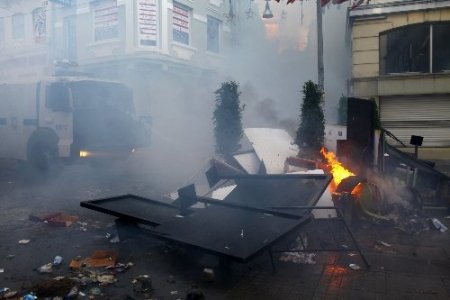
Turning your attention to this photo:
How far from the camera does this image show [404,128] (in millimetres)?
13227

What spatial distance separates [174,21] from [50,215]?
1187cm

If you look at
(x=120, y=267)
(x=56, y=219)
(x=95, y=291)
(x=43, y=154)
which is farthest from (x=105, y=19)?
(x=95, y=291)

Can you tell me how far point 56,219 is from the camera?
589 cm

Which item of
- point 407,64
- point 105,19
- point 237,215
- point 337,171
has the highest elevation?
point 105,19

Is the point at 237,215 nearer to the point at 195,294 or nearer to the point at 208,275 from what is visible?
the point at 208,275

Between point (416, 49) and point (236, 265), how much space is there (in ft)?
38.3

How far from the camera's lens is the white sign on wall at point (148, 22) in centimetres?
1484

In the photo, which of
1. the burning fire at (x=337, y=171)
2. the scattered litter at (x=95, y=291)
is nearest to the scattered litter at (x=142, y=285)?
the scattered litter at (x=95, y=291)

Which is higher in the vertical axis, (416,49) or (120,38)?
(120,38)

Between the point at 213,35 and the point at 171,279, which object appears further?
the point at 213,35

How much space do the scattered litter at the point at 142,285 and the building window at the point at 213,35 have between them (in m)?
16.0

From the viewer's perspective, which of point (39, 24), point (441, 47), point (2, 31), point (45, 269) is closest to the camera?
point (45, 269)

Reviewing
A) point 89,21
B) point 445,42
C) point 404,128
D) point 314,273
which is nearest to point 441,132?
point 404,128

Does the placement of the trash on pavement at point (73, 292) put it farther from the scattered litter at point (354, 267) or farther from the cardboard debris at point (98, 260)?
the scattered litter at point (354, 267)
